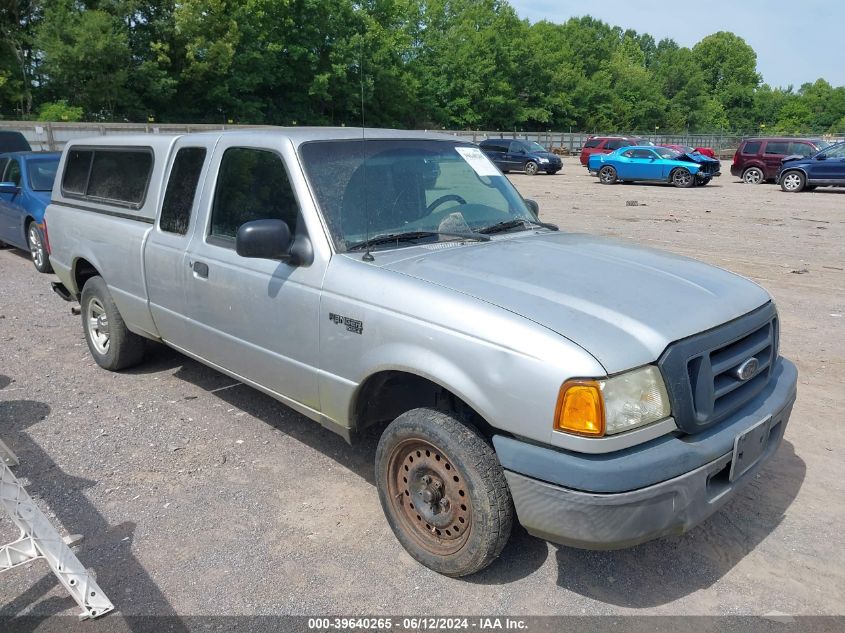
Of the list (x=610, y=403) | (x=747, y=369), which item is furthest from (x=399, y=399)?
(x=747, y=369)

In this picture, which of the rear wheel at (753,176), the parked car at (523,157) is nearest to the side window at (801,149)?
the rear wheel at (753,176)

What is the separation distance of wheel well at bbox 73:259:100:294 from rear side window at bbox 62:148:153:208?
56 centimetres

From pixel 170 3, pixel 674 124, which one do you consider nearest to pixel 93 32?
pixel 170 3

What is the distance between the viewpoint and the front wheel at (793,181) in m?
23.5

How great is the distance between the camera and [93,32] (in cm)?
4028

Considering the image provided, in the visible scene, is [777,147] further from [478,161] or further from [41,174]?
[478,161]

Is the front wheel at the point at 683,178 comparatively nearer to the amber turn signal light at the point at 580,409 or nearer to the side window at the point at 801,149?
the side window at the point at 801,149

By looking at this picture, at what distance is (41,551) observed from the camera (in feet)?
9.04

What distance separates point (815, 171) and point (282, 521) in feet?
82.0

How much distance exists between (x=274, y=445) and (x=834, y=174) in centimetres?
2425

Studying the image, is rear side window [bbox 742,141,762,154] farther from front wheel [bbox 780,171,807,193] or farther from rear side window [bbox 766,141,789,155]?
front wheel [bbox 780,171,807,193]

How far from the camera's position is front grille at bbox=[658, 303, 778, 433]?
2598 mm

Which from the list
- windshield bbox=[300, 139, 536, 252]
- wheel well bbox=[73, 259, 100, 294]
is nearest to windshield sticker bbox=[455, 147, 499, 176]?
windshield bbox=[300, 139, 536, 252]

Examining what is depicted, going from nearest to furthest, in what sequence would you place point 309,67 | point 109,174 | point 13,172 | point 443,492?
1. point 443,492
2. point 109,174
3. point 13,172
4. point 309,67
